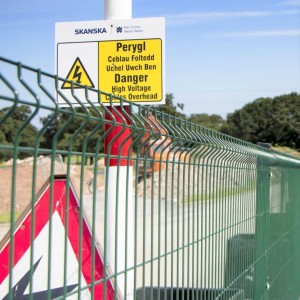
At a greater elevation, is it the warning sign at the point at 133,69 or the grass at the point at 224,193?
the warning sign at the point at 133,69

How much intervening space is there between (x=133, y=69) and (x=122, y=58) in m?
0.12

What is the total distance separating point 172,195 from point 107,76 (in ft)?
6.49

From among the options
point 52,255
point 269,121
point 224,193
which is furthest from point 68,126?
point 269,121

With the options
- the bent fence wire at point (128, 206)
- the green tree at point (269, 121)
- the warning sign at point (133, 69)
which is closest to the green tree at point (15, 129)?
the bent fence wire at point (128, 206)

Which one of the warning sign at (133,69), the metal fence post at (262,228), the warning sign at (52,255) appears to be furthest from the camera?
the metal fence post at (262,228)

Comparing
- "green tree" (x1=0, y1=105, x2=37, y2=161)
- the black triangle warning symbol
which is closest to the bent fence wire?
"green tree" (x1=0, y1=105, x2=37, y2=161)

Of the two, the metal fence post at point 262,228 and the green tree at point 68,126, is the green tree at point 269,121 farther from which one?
the green tree at point 68,126

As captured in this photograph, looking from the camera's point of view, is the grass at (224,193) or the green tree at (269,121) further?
the green tree at (269,121)

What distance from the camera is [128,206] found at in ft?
10.8

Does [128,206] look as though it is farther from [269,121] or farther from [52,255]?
[269,121]

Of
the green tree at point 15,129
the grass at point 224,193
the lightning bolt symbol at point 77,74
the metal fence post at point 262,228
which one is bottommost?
the metal fence post at point 262,228

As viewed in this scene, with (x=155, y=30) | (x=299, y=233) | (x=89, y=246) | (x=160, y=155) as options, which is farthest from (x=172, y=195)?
(x=299, y=233)

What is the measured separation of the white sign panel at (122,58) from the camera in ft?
16.0

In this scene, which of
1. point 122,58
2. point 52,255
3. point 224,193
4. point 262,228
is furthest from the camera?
point 262,228
